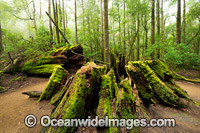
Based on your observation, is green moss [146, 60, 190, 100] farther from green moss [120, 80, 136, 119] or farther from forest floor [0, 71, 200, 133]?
green moss [120, 80, 136, 119]

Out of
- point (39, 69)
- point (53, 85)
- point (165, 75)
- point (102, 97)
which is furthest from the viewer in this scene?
point (39, 69)

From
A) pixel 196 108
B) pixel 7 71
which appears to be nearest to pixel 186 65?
pixel 196 108

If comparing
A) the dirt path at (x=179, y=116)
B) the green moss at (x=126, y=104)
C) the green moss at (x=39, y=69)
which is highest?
the green moss at (x=39, y=69)

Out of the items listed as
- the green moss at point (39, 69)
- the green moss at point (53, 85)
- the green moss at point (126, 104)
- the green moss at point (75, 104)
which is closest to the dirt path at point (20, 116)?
the green moss at point (53, 85)

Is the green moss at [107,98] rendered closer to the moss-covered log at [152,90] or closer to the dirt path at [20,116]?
the moss-covered log at [152,90]

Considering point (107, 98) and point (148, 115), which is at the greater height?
point (107, 98)

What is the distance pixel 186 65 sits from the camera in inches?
339

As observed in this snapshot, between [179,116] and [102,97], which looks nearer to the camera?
[102,97]

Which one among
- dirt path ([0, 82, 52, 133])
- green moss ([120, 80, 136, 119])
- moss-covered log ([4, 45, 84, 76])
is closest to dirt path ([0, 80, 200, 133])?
dirt path ([0, 82, 52, 133])

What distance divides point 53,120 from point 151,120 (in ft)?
8.45

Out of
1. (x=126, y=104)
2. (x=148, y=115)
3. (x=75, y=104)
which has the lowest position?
(x=148, y=115)

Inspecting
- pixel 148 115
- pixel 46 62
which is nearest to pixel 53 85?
pixel 148 115

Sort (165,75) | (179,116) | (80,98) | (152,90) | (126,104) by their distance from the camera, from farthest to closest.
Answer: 1. (165,75)
2. (152,90)
3. (179,116)
4. (126,104)
5. (80,98)

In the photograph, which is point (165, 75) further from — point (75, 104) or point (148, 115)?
point (75, 104)
